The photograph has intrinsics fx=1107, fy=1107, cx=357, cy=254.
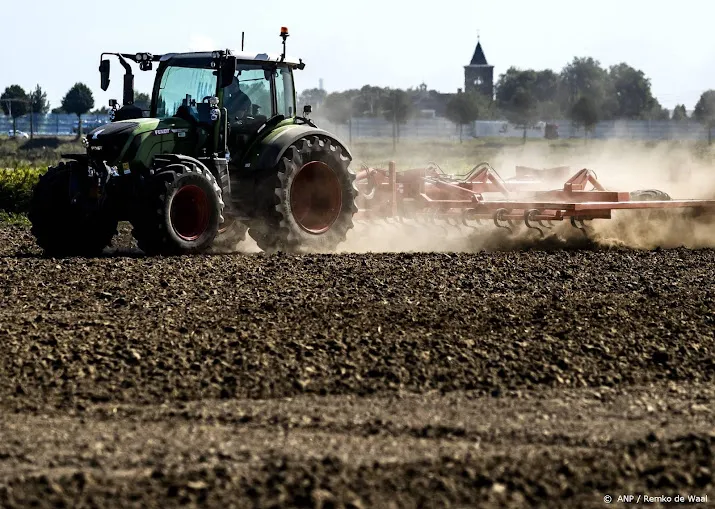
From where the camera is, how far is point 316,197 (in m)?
13.6

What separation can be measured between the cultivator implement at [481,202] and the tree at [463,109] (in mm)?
71468

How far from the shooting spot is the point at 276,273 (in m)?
11.0

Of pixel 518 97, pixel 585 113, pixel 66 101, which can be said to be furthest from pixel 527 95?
pixel 66 101

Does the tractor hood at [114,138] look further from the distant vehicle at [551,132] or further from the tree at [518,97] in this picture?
the distant vehicle at [551,132]

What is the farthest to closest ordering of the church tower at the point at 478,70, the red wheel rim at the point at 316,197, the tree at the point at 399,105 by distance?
the church tower at the point at 478,70 < the tree at the point at 399,105 < the red wheel rim at the point at 316,197

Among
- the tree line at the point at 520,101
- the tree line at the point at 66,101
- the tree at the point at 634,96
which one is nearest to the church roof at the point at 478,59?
the tree line at the point at 520,101

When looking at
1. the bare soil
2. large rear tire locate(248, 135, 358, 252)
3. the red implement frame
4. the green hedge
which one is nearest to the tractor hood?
large rear tire locate(248, 135, 358, 252)

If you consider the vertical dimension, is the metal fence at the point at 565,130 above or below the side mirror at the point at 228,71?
below

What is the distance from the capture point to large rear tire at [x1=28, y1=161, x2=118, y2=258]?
40.8ft

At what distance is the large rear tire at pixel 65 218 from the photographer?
1245cm

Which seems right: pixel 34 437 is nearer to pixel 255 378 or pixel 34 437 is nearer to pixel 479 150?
pixel 255 378

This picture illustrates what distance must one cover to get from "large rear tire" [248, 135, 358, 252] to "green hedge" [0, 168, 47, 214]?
9259 millimetres

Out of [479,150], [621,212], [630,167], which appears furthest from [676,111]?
[621,212]

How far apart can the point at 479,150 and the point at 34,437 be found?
176 ft
